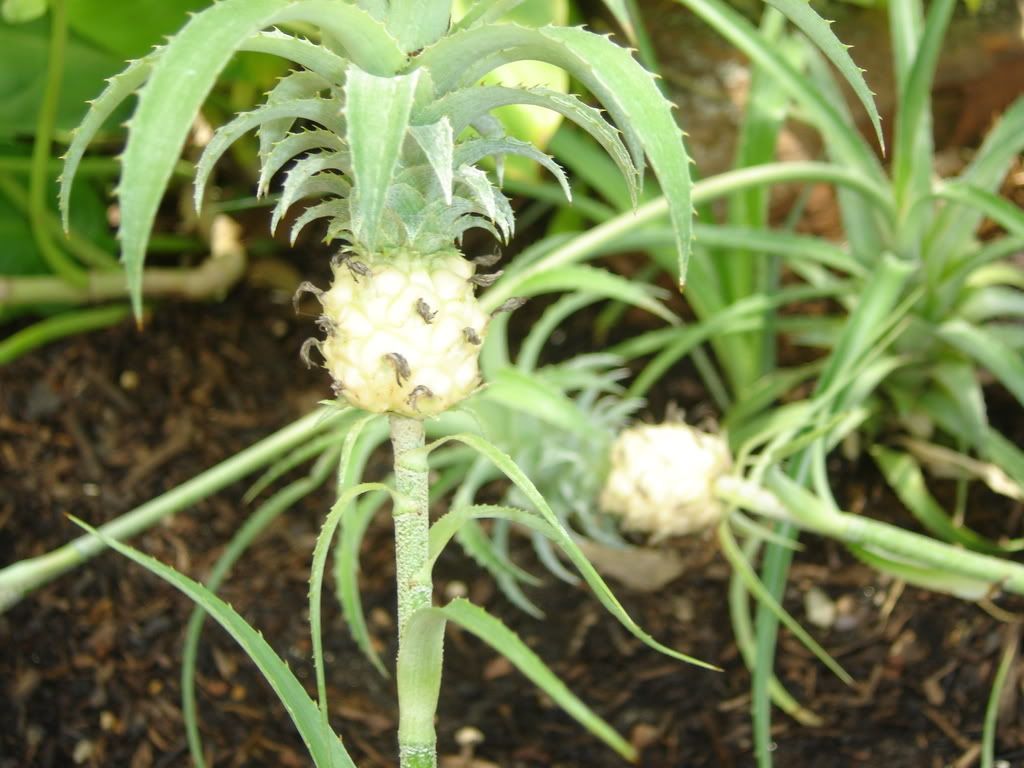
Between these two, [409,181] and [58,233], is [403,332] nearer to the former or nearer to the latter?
[409,181]

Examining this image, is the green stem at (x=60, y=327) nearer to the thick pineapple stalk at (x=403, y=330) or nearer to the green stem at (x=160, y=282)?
the green stem at (x=160, y=282)

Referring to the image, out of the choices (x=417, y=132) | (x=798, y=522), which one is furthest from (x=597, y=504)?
(x=417, y=132)

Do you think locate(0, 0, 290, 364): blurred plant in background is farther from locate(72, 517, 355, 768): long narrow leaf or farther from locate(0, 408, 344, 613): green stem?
locate(72, 517, 355, 768): long narrow leaf

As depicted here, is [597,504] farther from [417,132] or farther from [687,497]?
[417,132]

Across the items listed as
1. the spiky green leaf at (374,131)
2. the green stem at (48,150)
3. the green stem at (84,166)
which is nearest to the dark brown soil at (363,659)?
the green stem at (48,150)

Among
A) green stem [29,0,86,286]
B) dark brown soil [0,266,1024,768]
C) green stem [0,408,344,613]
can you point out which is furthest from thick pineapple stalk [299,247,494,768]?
green stem [29,0,86,286]

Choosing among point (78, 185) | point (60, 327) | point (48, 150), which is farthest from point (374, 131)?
point (78, 185)
